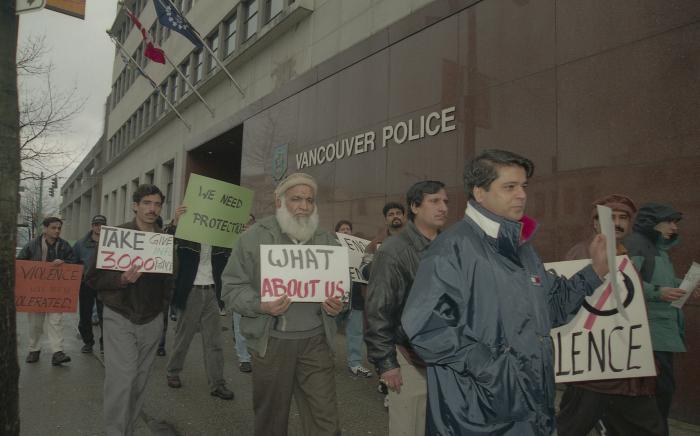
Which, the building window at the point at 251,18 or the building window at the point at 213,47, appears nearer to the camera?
the building window at the point at 251,18

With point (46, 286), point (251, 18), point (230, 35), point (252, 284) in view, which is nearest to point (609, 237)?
point (252, 284)

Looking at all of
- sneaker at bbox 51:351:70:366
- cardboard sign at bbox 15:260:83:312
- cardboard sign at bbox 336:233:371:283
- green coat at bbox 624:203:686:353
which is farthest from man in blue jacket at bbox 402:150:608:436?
cardboard sign at bbox 15:260:83:312

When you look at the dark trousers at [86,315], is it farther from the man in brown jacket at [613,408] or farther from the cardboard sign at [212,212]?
the man in brown jacket at [613,408]

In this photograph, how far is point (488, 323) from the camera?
195 centimetres

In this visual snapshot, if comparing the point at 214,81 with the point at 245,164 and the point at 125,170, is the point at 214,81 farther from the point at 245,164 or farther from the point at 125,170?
the point at 125,170

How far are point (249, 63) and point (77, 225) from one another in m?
64.8

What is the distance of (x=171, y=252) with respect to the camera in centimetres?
424

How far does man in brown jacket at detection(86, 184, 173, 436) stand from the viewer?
11.9 feet

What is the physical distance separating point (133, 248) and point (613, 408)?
3.72 meters

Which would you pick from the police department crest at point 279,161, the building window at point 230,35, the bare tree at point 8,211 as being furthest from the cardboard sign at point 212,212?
the building window at point 230,35

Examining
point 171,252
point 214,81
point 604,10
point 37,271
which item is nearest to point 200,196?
point 171,252

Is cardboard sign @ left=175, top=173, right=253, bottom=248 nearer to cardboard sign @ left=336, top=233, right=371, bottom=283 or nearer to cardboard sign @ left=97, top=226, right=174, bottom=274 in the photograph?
cardboard sign @ left=97, top=226, right=174, bottom=274

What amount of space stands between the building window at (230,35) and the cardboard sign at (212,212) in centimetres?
1397

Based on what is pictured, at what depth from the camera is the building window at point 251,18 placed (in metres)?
16.5
